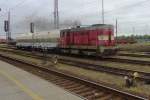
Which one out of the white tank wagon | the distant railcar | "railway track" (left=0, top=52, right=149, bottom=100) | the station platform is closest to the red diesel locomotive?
the distant railcar

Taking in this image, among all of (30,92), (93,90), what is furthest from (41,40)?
(30,92)

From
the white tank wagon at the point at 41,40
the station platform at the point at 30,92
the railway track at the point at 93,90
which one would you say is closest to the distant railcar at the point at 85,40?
the white tank wagon at the point at 41,40

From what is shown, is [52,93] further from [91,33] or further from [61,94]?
[91,33]

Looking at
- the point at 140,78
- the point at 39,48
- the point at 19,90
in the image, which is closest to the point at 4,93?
the point at 19,90

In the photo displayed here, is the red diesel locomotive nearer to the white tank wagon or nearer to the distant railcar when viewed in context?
the distant railcar

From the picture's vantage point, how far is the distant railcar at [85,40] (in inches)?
1230

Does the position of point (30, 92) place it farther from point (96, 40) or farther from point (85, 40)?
point (85, 40)

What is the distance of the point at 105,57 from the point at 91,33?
8.64 feet

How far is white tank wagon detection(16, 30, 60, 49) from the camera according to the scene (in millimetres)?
43216

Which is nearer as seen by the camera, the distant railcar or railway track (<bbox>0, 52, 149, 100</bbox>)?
railway track (<bbox>0, 52, 149, 100</bbox>)

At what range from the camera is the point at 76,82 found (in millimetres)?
15789

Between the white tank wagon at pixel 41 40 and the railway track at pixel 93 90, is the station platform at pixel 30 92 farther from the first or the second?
the white tank wagon at pixel 41 40

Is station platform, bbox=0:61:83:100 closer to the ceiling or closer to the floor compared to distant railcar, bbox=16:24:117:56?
closer to the floor

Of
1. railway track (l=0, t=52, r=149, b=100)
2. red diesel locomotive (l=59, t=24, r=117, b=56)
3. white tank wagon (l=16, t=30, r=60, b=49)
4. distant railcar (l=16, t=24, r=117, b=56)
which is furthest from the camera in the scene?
white tank wagon (l=16, t=30, r=60, b=49)
